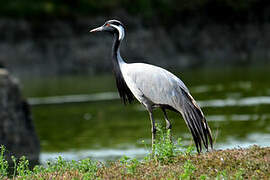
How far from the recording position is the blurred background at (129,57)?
28297mm

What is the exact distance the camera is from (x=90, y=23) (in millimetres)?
61406

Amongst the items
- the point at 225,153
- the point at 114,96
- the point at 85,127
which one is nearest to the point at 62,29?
the point at 114,96

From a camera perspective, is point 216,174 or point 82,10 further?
point 82,10

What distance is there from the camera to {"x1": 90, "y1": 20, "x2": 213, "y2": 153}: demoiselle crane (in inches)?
431

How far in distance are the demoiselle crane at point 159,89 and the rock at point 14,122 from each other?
818 centimetres

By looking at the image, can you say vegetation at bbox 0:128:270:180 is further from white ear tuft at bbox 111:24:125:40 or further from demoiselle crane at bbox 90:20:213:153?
white ear tuft at bbox 111:24:125:40

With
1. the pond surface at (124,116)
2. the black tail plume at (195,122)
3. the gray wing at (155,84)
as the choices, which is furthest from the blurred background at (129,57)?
the black tail plume at (195,122)

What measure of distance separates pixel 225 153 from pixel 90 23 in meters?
51.8

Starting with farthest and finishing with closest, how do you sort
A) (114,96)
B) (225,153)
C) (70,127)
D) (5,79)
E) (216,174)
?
1. (114,96)
2. (70,127)
3. (5,79)
4. (225,153)
5. (216,174)

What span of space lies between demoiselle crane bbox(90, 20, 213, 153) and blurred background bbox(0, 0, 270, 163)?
12.2 m

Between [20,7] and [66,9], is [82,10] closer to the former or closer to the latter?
[66,9]

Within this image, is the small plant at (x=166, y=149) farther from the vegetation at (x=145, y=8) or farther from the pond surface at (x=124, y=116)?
the vegetation at (x=145, y=8)

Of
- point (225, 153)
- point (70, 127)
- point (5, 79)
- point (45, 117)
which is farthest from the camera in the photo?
point (45, 117)

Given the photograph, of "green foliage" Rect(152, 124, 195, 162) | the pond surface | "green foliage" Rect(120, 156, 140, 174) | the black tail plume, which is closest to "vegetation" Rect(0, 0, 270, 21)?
the pond surface
